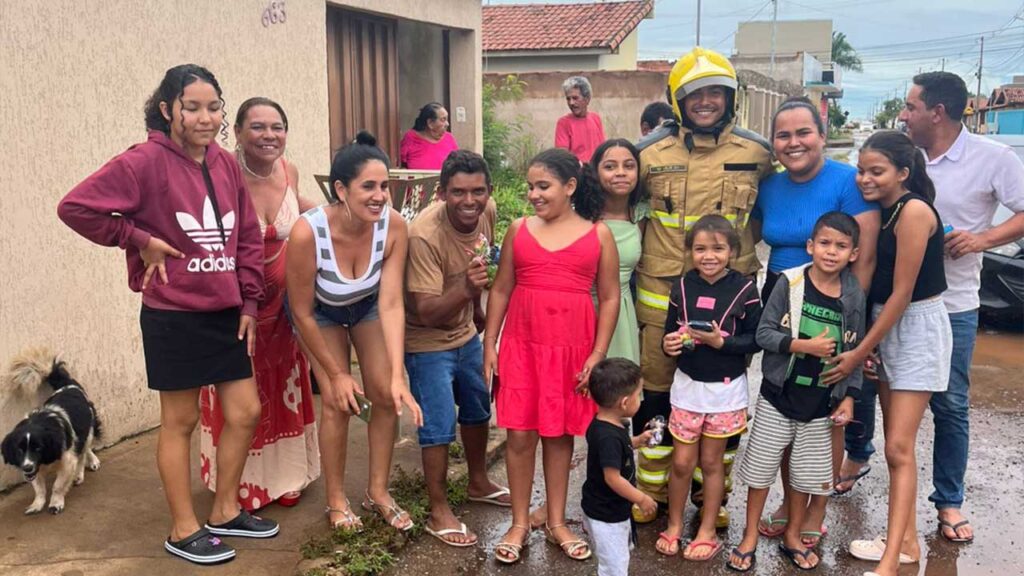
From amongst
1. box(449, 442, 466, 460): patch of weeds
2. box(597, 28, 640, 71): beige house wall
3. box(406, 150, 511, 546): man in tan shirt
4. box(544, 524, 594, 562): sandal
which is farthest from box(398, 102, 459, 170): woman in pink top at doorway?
box(597, 28, 640, 71): beige house wall

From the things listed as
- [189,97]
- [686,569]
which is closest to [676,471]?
[686,569]

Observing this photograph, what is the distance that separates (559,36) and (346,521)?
19.5 metres

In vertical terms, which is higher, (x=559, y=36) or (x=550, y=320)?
(x=559, y=36)

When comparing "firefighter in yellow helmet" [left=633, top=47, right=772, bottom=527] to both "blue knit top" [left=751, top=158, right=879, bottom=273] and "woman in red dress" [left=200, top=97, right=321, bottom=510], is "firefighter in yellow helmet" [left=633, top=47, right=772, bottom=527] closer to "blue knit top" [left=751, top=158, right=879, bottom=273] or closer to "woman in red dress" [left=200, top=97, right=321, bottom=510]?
"blue knit top" [left=751, top=158, right=879, bottom=273]

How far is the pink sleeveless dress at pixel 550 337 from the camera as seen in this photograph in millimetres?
3766

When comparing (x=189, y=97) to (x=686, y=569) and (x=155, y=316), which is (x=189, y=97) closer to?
(x=155, y=316)

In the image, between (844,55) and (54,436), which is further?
(844,55)

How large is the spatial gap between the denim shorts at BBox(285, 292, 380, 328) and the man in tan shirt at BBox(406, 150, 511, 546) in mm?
166

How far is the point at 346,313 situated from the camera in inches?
151

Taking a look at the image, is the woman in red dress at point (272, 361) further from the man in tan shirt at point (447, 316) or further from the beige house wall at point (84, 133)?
the beige house wall at point (84, 133)

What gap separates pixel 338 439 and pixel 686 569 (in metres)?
1.66

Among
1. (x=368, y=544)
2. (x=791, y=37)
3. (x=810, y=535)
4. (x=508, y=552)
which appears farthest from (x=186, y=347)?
(x=791, y=37)

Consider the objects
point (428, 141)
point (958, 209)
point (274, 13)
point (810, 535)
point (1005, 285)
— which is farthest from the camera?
point (428, 141)

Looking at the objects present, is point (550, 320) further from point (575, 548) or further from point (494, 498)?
point (494, 498)
